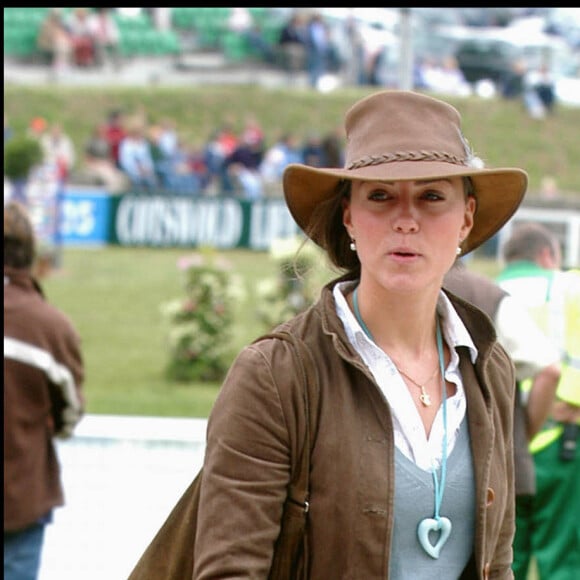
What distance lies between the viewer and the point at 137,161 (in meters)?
25.0

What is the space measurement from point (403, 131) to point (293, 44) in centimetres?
3271

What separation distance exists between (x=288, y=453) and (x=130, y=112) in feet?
99.8

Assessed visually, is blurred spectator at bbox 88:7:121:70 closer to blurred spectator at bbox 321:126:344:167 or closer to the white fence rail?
blurred spectator at bbox 321:126:344:167

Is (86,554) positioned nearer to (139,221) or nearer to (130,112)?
(139,221)

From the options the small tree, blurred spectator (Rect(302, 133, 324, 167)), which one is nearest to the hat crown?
the small tree

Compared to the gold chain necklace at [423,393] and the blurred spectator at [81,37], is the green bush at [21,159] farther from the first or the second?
the gold chain necklace at [423,393]

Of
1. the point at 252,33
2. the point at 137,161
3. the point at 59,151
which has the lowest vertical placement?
the point at 137,161

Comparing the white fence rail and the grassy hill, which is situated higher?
the grassy hill

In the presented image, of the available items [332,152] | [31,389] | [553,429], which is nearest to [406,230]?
[31,389]

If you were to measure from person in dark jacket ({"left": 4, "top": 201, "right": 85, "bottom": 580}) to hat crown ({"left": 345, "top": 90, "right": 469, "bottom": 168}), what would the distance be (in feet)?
8.55

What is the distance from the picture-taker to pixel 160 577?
8.09 feet

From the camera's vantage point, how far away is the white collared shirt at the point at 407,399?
7.93 ft

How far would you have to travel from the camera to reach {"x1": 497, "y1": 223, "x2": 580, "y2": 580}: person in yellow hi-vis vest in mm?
5730

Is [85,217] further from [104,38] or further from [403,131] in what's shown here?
[403,131]
